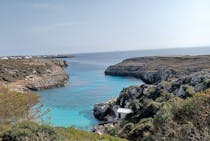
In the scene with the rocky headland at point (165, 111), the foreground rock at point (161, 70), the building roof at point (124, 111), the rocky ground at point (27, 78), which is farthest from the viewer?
the foreground rock at point (161, 70)

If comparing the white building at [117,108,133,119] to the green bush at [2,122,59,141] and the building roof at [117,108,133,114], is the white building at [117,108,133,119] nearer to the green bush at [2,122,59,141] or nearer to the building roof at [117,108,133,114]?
the building roof at [117,108,133,114]

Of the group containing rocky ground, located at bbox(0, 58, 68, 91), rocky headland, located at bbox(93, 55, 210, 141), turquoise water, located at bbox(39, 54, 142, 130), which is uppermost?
rocky headland, located at bbox(93, 55, 210, 141)

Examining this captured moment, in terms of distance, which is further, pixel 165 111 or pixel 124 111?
pixel 124 111

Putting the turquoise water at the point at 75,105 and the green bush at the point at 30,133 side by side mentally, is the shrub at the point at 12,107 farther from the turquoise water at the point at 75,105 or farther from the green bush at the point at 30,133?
the green bush at the point at 30,133

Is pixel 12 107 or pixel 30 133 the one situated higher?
pixel 30 133

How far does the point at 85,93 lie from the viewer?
210 ft

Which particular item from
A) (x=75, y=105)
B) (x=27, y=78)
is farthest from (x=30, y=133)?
(x=27, y=78)

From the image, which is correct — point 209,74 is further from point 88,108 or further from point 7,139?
point 7,139

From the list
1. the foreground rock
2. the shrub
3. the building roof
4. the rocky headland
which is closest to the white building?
the building roof

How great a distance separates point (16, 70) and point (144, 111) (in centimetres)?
6231

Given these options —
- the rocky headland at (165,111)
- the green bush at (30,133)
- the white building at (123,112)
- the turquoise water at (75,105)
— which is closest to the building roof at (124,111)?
the white building at (123,112)

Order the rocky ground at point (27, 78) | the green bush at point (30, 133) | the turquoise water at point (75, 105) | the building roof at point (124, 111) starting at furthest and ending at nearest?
the rocky ground at point (27, 78)
the turquoise water at point (75, 105)
the building roof at point (124, 111)
the green bush at point (30, 133)

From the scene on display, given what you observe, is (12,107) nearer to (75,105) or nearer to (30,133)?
(30,133)

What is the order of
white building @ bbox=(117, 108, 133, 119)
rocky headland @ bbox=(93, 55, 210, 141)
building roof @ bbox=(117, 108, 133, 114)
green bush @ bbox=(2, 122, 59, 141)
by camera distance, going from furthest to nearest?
building roof @ bbox=(117, 108, 133, 114)
white building @ bbox=(117, 108, 133, 119)
rocky headland @ bbox=(93, 55, 210, 141)
green bush @ bbox=(2, 122, 59, 141)
